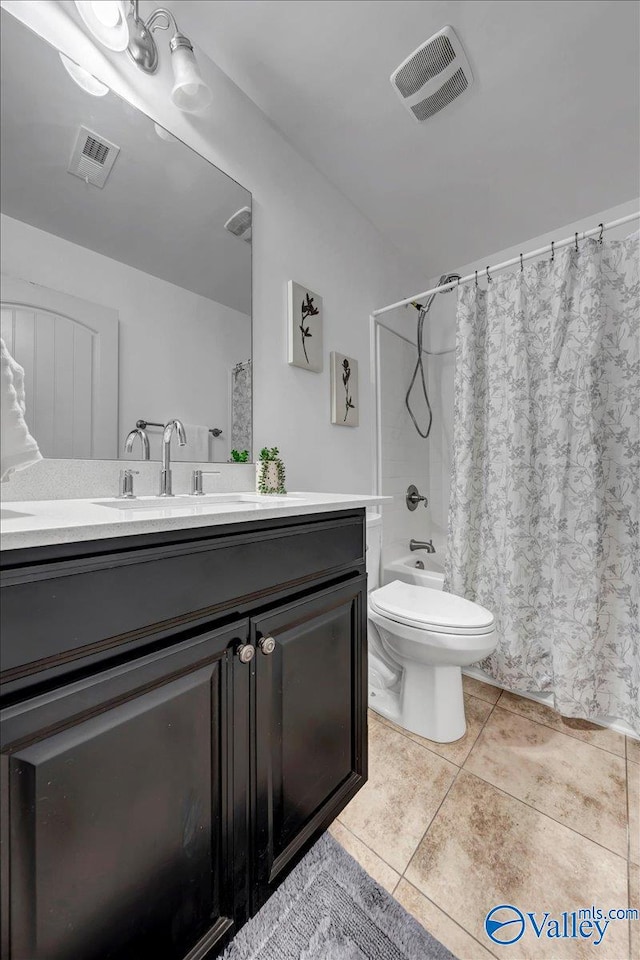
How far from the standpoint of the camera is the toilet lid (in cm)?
135

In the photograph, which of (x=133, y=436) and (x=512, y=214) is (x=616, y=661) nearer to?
(x=133, y=436)

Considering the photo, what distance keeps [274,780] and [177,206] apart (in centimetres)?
163

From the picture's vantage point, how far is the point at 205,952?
675mm

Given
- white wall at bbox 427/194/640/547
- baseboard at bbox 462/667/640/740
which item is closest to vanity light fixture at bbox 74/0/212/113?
white wall at bbox 427/194/640/547

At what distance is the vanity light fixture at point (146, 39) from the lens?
99 centimetres

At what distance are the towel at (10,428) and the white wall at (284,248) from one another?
0.90 m

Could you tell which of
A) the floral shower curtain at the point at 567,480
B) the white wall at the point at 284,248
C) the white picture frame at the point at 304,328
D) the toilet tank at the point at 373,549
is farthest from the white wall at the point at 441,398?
the white picture frame at the point at 304,328

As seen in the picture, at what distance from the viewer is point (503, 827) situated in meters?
1.12

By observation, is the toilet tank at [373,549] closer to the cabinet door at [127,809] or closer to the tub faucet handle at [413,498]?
the tub faucet handle at [413,498]

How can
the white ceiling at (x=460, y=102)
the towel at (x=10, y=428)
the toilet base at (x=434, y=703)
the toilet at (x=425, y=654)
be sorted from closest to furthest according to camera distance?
the towel at (x=10, y=428), the white ceiling at (x=460, y=102), the toilet at (x=425, y=654), the toilet base at (x=434, y=703)

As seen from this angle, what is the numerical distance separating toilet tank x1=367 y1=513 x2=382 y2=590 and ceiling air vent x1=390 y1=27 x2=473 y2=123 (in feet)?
5.43

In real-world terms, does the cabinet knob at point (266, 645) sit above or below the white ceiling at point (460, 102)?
below

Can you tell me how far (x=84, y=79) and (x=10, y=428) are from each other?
1.11m

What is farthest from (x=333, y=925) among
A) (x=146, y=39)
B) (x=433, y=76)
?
(x=433, y=76)
